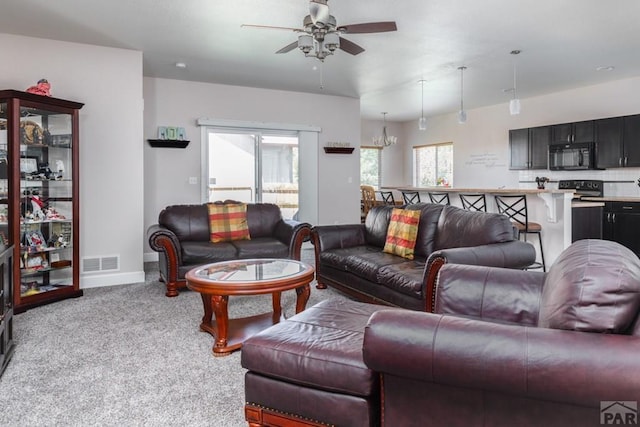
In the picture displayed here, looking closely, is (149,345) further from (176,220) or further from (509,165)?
(509,165)

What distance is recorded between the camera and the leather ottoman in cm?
155

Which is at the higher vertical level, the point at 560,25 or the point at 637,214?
the point at 560,25

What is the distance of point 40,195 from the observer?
4.08m

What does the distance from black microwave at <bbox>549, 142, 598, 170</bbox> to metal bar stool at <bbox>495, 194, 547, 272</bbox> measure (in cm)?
228

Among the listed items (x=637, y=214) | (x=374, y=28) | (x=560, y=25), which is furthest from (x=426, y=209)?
(x=637, y=214)

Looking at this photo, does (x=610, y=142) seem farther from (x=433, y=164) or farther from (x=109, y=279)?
(x=109, y=279)

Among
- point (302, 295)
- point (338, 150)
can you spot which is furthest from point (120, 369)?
point (338, 150)

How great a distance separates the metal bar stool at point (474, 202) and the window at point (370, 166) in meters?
4.46

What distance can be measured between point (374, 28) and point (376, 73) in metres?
2.64

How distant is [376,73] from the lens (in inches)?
230

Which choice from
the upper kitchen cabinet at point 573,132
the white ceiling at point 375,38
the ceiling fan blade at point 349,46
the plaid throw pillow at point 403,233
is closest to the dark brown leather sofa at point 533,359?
the plaid throw pillow at point 403,233

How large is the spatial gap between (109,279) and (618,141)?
7228 mm

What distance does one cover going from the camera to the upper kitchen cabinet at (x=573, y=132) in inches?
257

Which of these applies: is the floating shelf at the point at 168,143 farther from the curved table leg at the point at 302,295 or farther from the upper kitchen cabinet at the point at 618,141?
the upper kitchen cabinet at the point at 618,141
